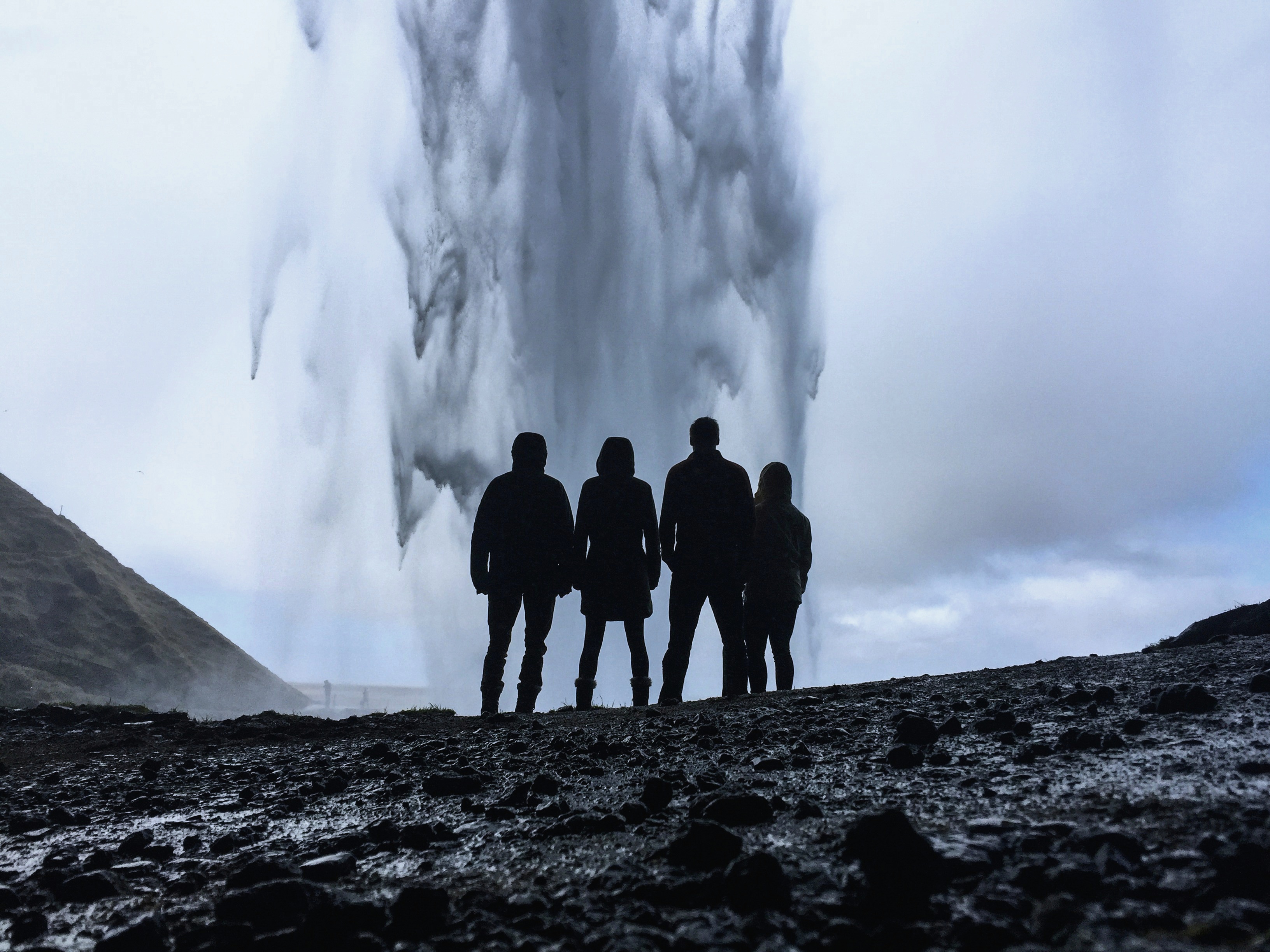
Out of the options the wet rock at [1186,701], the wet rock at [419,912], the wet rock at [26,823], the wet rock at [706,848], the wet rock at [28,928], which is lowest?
the wet rock at [28,928]

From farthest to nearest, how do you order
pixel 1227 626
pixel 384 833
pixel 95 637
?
pixel 95 637, pixel 1227 626, pixel 384 833

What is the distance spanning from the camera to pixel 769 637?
10.2 m

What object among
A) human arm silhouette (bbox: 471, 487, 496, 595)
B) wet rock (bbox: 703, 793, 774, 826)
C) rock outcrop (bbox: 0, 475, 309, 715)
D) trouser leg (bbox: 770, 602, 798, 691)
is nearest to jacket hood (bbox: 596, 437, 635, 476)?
human arm silhouette (bbox: 471, 487, 496, 595)

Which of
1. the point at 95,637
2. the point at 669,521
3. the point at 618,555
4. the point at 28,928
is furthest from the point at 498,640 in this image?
the point at 95,637

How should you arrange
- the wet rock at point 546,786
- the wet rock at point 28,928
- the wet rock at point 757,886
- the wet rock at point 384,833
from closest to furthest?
the wet rock at point 757,886 < the wet rock at point 28,928 < the wet rock at point 384,833 < the wet rock at point 546,786

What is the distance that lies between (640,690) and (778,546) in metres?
2.48

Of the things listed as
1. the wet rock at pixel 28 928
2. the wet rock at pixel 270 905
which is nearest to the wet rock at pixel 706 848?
the wet rock at pixel 270 905

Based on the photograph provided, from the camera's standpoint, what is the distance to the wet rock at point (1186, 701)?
4.19m

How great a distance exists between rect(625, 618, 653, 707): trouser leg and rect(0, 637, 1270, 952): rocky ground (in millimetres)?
3732

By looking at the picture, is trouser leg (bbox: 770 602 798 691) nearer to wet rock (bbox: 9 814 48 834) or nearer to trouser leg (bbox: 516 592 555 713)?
trouser leg (bbox: 516 592 555 713)

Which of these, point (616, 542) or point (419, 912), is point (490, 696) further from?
point (419, 912)

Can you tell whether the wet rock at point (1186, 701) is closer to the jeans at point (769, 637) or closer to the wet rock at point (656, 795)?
the wet rock at point (656, 795)

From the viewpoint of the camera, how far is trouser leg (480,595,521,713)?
9766 millimetres

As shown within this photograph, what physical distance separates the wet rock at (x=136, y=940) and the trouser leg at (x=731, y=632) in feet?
24.5
